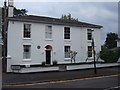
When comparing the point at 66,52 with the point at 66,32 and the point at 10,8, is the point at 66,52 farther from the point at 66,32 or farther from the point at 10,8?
the point at 10,8

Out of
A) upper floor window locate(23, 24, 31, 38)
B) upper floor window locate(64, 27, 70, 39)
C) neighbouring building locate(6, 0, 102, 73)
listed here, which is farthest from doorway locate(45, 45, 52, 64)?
upper floor window locate(64, 27, 70, 39)

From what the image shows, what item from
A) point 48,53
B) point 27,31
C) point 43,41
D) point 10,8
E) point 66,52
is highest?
point 10,8

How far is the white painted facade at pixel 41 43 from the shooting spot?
115 ft

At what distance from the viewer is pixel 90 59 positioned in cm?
4394

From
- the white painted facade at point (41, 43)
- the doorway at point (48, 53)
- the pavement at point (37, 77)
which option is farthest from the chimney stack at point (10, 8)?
the pavement at point (37, 77)

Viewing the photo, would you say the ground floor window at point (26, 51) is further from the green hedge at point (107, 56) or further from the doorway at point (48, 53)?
the green hedge at point (107, 56)

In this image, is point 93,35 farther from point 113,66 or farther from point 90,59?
point 113,66

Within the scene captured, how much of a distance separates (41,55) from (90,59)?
9.42 metres

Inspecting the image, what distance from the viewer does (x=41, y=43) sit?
37.9m

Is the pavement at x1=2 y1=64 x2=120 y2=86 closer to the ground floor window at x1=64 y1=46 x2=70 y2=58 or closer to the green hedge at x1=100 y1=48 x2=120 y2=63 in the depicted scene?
the ground floor window at x1=64 y1=46 x2=70 y2=58

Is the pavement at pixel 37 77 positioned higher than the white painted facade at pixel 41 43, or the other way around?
the white painted facade at pixel 41 43

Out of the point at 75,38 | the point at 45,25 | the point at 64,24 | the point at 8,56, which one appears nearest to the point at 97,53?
the point at 75,38

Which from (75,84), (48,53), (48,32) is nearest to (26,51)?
(48,53)

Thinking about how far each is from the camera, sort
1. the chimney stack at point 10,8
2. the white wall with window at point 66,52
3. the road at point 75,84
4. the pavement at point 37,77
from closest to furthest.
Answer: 1. the road at point 75,84
2. the pavement at point 37,77
3. the chimney stack at point 10,8
4. the white wall with window at point 66,52
